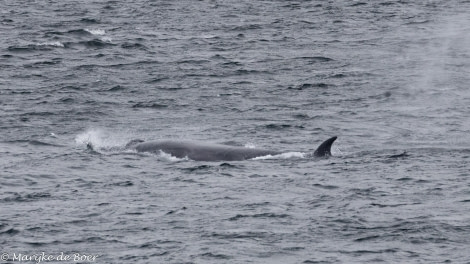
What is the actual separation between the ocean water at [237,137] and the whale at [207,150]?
48 centimetres

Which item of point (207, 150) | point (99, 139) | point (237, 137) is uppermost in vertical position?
point (207, 150)

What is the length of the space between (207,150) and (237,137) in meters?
4.09

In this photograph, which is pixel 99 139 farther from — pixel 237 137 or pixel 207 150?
pixel 207 150

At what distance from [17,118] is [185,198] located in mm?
15075

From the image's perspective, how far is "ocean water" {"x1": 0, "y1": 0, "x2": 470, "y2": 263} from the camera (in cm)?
2561

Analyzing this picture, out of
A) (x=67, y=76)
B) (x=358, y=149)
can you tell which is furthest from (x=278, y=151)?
(x=67, y=76)

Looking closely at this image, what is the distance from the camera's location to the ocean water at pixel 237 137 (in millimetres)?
25609

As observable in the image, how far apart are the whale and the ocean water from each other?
0.48 m

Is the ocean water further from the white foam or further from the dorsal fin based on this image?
the dorsal fin

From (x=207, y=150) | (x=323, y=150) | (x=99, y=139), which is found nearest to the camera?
(x=323, y=150)

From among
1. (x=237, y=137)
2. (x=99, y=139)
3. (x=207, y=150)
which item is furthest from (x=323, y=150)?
(x=99, y=139)

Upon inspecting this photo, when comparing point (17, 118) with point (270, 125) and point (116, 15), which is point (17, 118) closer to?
point (270, 125)

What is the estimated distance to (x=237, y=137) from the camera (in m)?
38.9

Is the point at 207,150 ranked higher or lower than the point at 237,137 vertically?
higher
